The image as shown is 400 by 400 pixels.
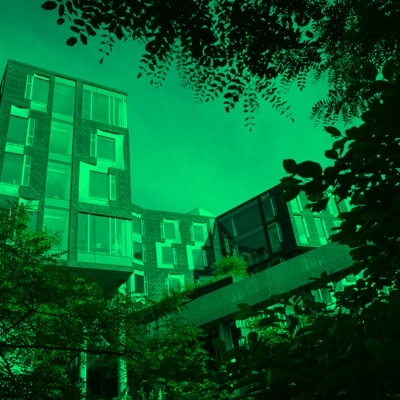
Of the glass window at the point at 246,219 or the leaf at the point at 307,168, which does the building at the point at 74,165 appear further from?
the leaf at the point at 307,168

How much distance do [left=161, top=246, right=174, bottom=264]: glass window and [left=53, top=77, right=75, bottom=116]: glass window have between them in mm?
20153

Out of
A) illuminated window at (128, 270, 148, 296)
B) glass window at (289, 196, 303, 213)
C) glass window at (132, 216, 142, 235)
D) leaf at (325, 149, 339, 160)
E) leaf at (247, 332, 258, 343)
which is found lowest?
leaf at (247, 332, 258, 343)

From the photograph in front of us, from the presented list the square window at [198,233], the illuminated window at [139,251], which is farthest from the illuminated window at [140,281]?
the square window at [198,233]

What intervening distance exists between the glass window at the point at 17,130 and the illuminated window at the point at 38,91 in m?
1.50

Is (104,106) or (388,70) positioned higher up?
(104,106)

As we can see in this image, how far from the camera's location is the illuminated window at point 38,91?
26.3m

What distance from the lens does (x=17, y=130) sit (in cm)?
2483

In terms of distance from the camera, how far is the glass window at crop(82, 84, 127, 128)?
28.2 metres

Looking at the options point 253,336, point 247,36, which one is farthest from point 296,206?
point 253,336

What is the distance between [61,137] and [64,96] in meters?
3.46

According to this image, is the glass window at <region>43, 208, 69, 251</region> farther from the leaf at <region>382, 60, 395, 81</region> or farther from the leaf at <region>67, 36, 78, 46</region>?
the leaf at <region>382, 60, 395, 81</region>

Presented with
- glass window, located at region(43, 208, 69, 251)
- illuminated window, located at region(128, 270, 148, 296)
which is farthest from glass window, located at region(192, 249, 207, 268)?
glass window, located at region(43, 208, 69, 251)

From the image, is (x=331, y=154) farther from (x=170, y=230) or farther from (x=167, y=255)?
(x=170, y=230)

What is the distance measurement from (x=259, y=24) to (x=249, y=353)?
3.60m
